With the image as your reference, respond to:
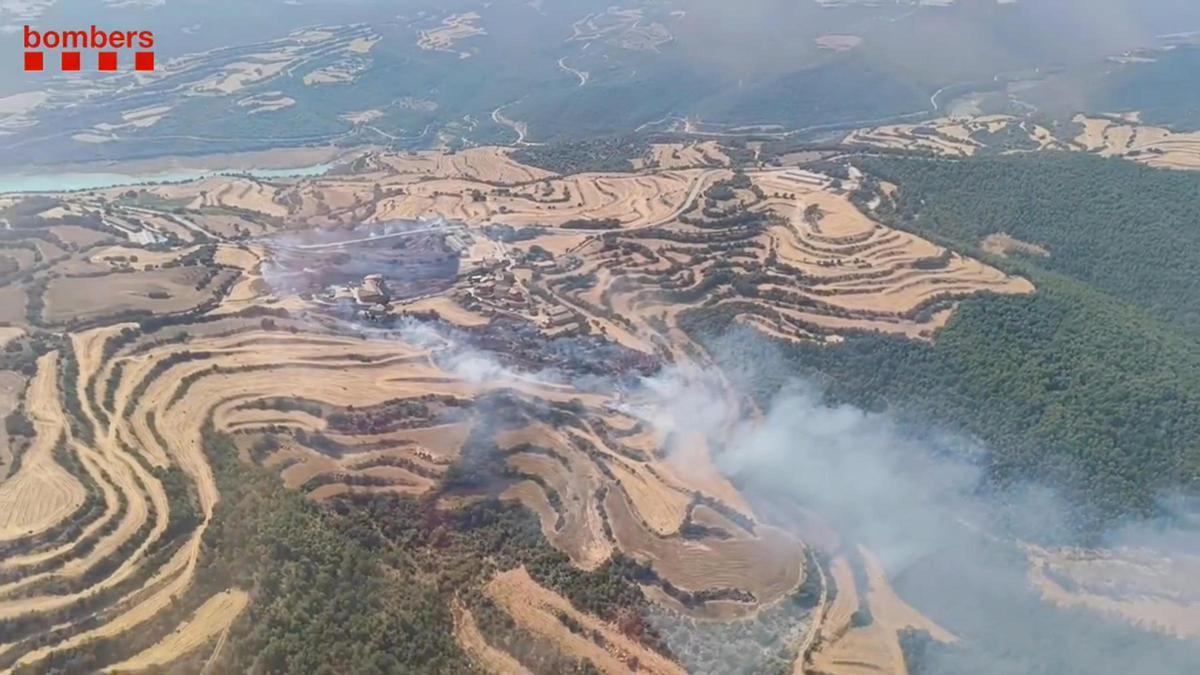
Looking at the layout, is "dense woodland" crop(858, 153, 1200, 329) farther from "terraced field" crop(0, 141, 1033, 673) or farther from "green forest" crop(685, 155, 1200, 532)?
"terraced field" crop(0, 141, 1033, 673)

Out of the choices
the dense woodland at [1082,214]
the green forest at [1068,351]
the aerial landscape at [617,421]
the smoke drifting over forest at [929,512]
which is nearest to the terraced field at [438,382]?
the aerial landscape at [617,421]

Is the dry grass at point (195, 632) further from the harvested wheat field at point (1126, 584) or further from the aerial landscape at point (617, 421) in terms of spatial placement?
the harvested wheat field at point (1126, 584)

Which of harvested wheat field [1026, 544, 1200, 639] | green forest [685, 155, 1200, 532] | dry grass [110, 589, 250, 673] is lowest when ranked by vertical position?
harvested wheat field [1026, 544, 1200, 639]

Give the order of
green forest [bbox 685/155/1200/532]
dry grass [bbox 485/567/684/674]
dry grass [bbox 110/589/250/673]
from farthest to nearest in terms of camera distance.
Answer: green forest [bbox 685/155/1200/532] < dry grass [bbox 485/567/684/674] < dry grass [bbox 110/589/250/673]

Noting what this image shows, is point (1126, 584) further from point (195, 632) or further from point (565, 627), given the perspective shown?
point (195, 632)

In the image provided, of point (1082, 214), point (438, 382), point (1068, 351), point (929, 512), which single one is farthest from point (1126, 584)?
point (438, 382)

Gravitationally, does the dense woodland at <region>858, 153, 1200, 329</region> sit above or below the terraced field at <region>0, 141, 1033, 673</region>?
above

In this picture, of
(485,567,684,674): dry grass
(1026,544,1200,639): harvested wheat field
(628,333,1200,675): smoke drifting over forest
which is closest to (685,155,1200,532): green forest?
(628,333,1200,675): smoke drifting over forest
